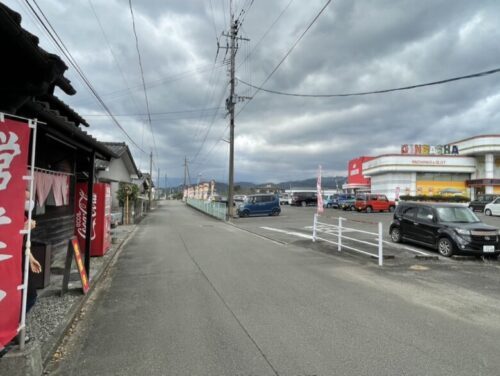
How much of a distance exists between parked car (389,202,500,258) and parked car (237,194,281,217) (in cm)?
1828

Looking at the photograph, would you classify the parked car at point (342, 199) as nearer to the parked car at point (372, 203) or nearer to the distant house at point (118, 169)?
the parked car at point (372, 203)

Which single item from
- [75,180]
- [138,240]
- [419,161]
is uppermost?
[419,161]

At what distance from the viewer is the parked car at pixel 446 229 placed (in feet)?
33.3

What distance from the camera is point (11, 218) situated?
10.2ft

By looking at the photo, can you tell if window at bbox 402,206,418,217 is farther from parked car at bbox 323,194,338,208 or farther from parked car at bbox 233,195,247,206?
parked car at bbox 323,194,338,208

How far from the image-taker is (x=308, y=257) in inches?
405

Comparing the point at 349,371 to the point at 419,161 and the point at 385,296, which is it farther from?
the point at 419,161

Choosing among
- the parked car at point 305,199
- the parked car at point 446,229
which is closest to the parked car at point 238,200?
the parked car at point 305,199

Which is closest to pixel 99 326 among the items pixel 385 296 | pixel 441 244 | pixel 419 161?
pixel 385 296

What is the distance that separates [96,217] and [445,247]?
10610 millimetres

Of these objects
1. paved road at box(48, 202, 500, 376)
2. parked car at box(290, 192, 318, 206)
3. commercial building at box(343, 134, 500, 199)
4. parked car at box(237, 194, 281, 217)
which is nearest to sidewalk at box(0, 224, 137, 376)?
paved road at box(48, 202, 500, 376)

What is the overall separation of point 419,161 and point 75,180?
142 ft

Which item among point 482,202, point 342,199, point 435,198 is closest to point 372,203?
point 342,199

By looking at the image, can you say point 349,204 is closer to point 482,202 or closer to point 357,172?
point 482,202
